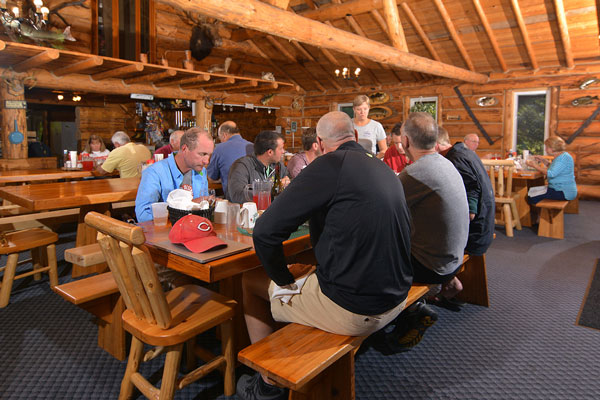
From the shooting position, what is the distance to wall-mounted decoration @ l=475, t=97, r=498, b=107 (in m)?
9.64

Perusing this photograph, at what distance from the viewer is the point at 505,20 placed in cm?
805

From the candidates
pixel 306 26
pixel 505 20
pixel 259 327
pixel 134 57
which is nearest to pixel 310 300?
pixel 259 327

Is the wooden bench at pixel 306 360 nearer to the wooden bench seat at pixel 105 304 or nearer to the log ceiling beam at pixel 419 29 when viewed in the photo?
the wooden bench seat at pixel 105 304

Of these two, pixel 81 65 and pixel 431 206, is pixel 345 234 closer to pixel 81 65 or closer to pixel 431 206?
pixel 431 206

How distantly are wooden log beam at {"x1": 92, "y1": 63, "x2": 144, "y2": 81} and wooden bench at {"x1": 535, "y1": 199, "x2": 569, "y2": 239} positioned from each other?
5.87m

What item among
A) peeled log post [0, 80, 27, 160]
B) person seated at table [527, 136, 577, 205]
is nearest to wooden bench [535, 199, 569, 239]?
person seated at table [527, 136, 577, 205]

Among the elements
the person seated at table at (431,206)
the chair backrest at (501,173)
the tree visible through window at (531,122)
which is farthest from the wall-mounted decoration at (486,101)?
the person seated at table at (431,206)

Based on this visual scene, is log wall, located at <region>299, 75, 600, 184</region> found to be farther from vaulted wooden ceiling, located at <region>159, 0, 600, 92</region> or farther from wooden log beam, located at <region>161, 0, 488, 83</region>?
wooden log beam, located at <region>161, 0, 488, 83</region>

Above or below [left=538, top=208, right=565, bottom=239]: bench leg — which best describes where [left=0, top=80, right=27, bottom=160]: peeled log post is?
above

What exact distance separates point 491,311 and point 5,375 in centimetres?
333

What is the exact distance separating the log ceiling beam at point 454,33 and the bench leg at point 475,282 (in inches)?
248

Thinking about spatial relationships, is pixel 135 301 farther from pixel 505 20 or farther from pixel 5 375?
pixel 505 20

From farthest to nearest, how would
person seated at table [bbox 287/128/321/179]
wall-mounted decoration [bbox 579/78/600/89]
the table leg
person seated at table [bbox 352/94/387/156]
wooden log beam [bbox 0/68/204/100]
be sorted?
wall-mounted decoration [bbox 579/78/600/89], wooden log beam [bbox 0/68/204/100], person seated at table [bbox 352/94/387/156], the table leg, person seated at table [bbox 287/128/321/179]

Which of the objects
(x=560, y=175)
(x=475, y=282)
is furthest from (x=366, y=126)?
(x=560, y=175)
